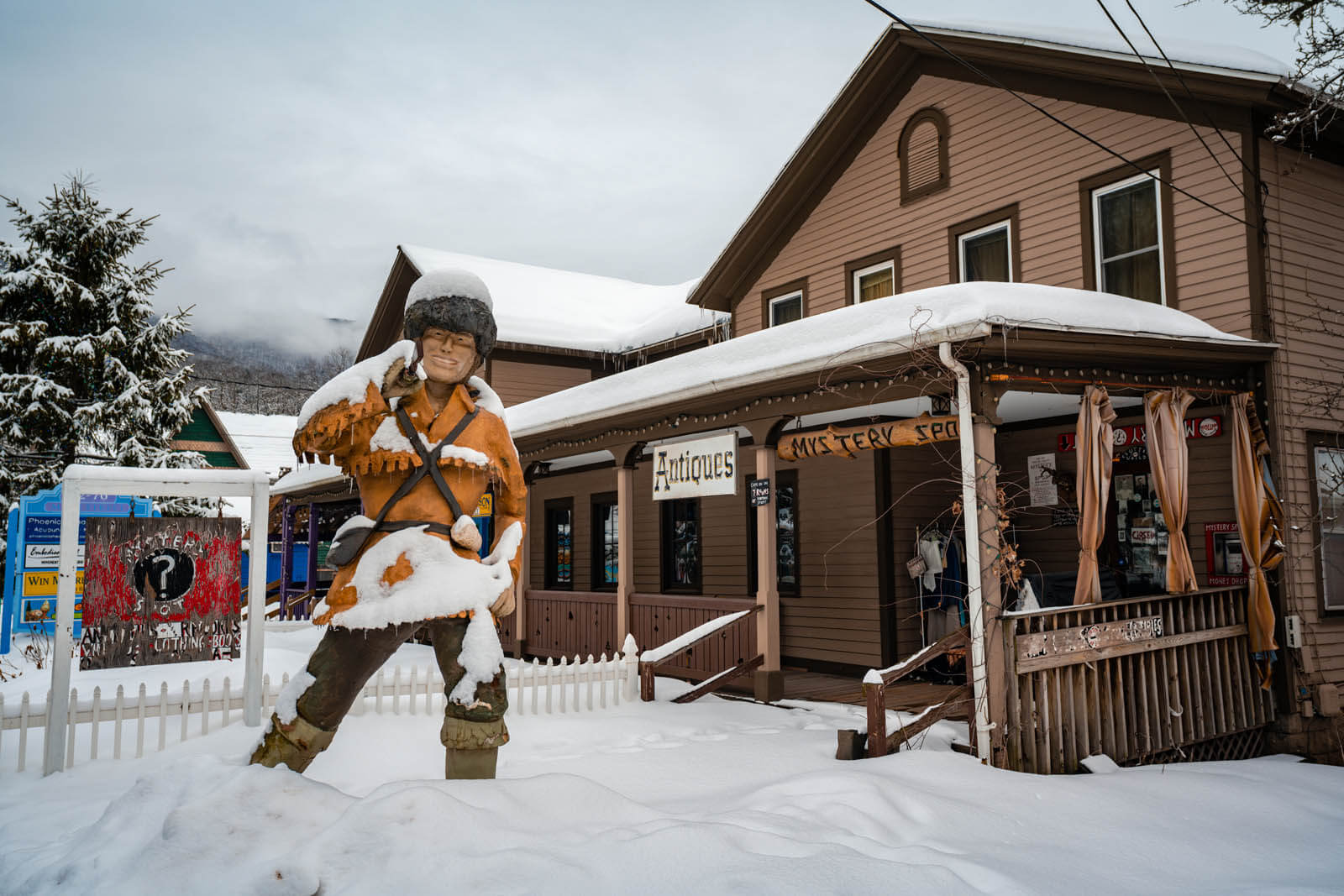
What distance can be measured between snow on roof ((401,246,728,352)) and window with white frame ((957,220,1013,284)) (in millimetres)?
4945

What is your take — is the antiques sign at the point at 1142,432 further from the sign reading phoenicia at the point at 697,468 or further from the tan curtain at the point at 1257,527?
the sign reading phoenicia at the point at 697,468

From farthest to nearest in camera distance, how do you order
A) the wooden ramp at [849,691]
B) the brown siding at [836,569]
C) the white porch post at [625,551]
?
1. the brown siding at [836,569]
2. the white porch post at [625,551]
3. the wooden ramp at [849,691]

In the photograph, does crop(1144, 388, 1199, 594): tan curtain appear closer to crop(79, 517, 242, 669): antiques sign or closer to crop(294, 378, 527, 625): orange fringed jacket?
crop(294, 378, 527, 625): orange fringed jacket

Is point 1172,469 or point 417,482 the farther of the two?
point 1172,469

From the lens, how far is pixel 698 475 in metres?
9.45

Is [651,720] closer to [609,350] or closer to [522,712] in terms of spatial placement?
[522,712]

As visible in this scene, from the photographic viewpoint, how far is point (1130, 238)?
923 cm

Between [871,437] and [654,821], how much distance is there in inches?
185

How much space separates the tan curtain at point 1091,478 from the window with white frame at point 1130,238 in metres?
2.80

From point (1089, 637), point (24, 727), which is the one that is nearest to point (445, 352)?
point (24, 727)

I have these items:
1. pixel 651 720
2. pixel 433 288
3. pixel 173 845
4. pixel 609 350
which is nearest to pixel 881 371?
pixel 651 720

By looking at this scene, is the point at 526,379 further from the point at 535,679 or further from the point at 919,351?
the point at 919,351

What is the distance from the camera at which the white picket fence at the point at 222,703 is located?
6145 mm

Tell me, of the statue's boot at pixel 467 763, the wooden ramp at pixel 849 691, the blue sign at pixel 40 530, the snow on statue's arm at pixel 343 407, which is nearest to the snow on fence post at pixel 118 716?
the snow on statue's arm at pixel 343 407
